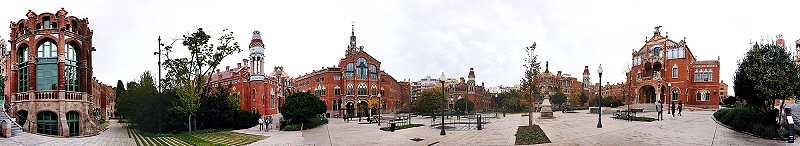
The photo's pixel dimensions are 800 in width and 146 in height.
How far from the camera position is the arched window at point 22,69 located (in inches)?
462

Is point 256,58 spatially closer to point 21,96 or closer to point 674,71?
point 21,96

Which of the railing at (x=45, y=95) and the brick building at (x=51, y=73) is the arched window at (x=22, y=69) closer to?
the brick building at (x=51, y=73)

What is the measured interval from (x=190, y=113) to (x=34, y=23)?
16.8 feet

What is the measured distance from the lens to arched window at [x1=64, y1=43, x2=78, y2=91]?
11780 mm

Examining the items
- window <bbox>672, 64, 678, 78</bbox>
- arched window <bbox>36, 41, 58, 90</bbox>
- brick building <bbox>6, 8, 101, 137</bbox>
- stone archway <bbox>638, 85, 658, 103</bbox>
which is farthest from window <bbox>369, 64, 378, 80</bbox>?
arched window <bbox>36, 41, 58, 90</bbox>

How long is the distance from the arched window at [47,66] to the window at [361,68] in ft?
146

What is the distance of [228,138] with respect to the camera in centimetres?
1661

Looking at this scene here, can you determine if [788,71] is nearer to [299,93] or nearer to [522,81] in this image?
[522,81]

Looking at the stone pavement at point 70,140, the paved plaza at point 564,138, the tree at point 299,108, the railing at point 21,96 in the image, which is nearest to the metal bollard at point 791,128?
the paved plaza at point 564,138

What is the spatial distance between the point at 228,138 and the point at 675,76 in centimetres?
4686

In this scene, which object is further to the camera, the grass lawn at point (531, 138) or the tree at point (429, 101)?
the tree at point (429, 101)

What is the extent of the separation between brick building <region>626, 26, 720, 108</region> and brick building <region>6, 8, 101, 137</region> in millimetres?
49086

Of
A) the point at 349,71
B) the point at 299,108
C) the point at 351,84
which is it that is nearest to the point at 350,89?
the point at 351,84

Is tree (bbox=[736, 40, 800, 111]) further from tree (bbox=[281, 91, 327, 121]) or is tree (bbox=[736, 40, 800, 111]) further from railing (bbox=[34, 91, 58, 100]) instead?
railing (bbox=[34, 91, 58, 100])
